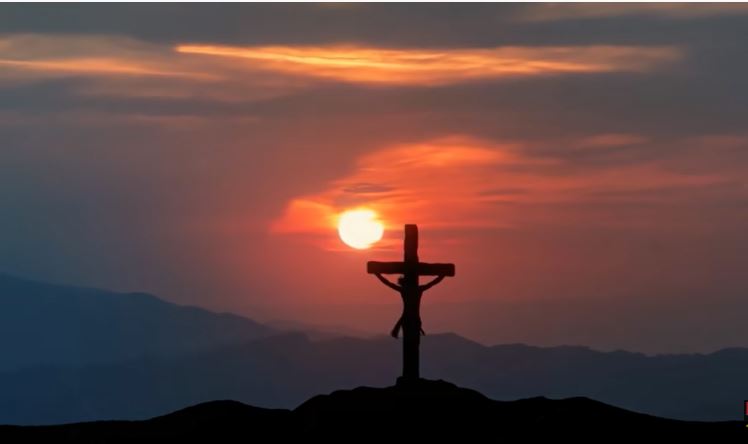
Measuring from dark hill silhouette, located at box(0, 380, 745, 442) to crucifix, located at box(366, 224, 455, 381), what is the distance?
103 centimetres

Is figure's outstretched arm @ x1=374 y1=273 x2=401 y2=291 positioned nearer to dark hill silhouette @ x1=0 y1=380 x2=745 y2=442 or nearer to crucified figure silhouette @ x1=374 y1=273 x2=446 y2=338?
crucified figure silhouette @ x1=374 y1=273 x2=446 y2=338

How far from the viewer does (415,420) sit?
1120 inches

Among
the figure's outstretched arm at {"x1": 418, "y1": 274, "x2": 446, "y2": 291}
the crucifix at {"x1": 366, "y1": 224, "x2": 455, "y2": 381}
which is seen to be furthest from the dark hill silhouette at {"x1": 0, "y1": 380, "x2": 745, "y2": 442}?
the figure's outstretched arm at {"x1": 418, "y1": 274, "x2": 446, "y2": 291}

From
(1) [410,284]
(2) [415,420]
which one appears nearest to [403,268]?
(1) [410,284]

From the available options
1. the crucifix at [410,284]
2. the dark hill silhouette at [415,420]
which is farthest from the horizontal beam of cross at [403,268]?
the dark hill silhouette at [415,420]

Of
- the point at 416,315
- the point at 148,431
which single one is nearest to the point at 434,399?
the point at 416,315

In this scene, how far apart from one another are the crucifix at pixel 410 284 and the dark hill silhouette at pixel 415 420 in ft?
3.39

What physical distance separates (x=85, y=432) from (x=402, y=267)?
845 centimetres

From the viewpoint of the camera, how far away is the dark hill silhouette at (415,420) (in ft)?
92.0

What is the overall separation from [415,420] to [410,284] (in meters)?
4.42

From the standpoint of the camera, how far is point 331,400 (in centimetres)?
3003

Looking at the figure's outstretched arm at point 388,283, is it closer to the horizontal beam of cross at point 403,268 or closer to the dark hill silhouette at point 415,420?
the horizontal beam of cross at point 403,268

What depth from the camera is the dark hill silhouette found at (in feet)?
92.0

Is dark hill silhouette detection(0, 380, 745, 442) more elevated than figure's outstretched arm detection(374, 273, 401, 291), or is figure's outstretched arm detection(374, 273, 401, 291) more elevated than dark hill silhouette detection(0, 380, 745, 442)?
figure's outstretched arm detection(374, 273, 401, 291)
